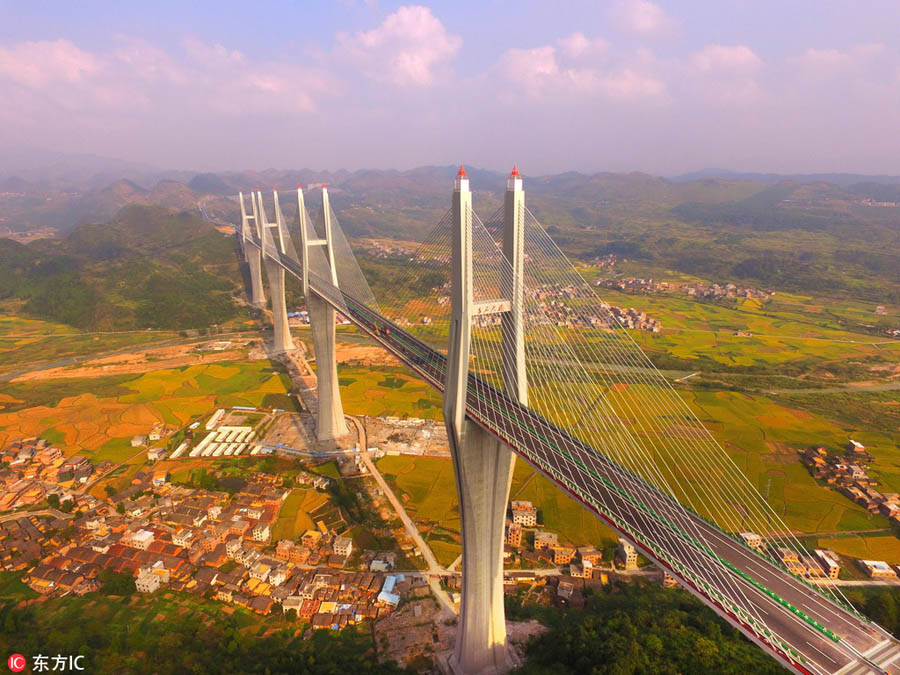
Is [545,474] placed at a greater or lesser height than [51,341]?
greater

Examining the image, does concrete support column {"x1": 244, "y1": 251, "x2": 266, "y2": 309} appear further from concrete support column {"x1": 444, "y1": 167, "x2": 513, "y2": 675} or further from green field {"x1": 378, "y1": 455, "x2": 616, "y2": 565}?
concrete support column {"x1": 444, "y1": 167, "x2": 513, "y2": 675}

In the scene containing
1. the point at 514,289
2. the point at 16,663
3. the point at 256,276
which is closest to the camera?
the point at 514,289

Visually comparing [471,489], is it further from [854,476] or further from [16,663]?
[854,476]

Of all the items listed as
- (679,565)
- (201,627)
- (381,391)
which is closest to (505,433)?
(679,565)

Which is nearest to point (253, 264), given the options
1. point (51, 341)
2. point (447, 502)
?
point (51, 341)

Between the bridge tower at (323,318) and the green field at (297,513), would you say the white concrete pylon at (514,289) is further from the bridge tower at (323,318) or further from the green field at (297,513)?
the bridge tower at (323,318)

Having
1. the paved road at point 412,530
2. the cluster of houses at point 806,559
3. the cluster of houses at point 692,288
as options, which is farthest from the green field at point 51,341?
the cluster of houses at point 692,288

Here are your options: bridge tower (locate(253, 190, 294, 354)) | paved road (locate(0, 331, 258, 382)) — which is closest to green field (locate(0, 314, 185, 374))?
paved road (locate(0, 331, 258, 382))
